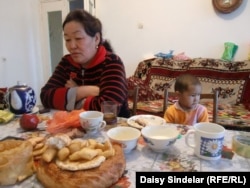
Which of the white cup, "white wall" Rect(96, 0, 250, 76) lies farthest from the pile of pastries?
"white wall" Rect(96, 0, 250, 76)

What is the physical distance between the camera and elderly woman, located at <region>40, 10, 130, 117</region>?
119cm

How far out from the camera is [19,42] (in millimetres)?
3596

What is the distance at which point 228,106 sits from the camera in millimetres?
2492

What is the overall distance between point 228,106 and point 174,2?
4.98ft

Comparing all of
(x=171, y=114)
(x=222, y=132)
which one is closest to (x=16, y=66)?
(x=171, y=114)

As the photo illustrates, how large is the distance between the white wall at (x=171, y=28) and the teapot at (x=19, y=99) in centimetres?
187

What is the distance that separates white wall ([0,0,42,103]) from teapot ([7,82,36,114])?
2.73m

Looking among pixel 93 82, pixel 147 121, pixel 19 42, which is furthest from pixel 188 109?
pixel 19 42

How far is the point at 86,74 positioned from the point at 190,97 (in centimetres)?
60

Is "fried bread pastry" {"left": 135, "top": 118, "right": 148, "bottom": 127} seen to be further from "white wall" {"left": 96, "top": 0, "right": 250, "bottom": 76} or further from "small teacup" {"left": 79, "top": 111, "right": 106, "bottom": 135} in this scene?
"white wall" {"left": 96, "top": 0, "right": 250, "bottom": 76}

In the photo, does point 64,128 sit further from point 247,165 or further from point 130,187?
point 247,165

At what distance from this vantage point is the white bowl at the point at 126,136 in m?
0.73

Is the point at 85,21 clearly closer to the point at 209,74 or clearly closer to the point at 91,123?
the point at 91,123

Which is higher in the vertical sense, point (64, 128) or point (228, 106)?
point (64, 128)
